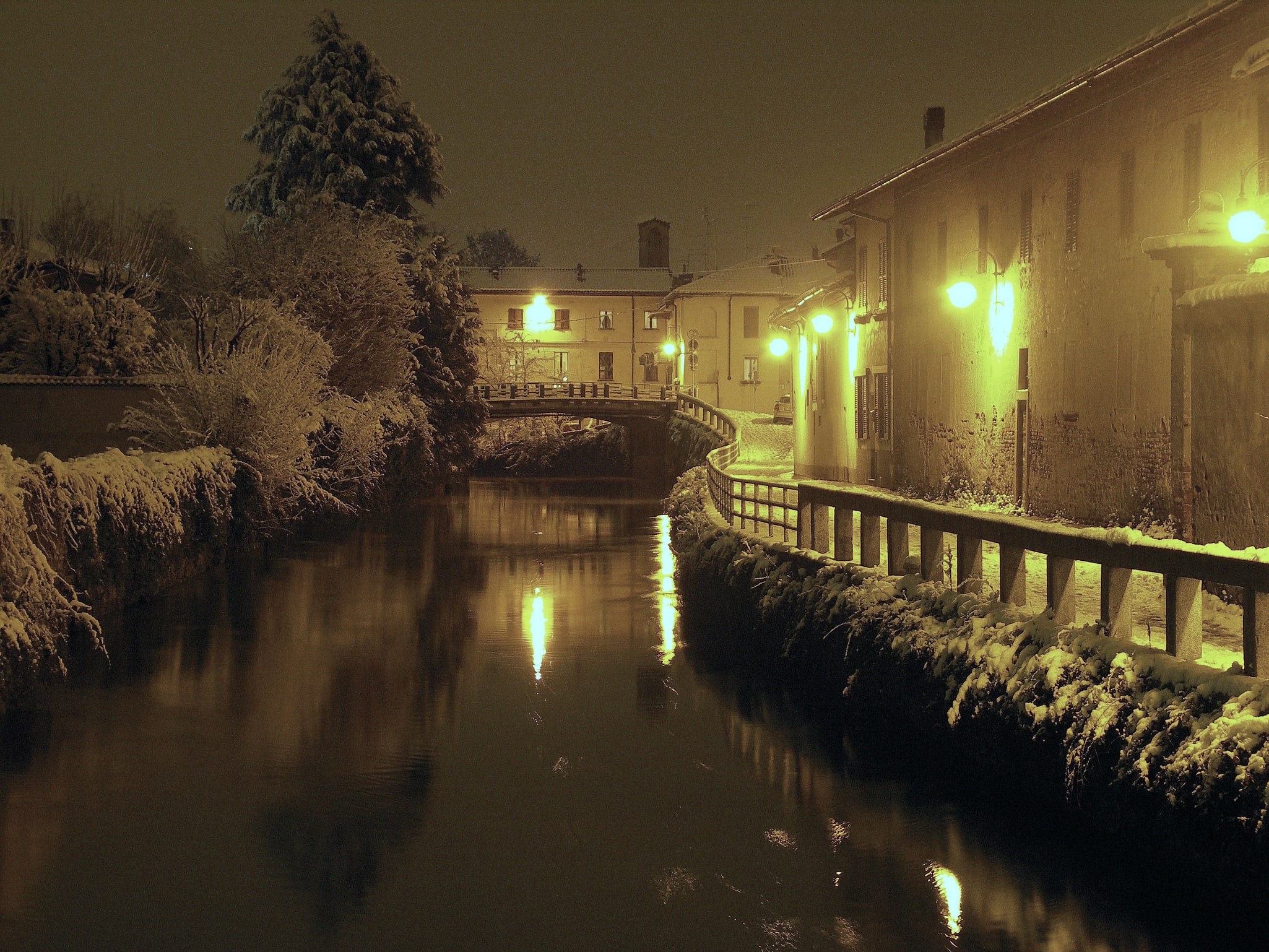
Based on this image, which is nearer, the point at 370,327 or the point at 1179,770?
the point at 1179,770

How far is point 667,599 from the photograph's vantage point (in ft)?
80.9

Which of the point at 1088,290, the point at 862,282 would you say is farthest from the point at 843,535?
the point at 862,282

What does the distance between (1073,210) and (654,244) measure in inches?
2867

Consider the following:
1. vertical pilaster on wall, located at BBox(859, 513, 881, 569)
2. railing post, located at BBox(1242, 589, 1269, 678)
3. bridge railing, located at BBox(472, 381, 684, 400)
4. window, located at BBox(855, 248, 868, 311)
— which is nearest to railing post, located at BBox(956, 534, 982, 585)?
vertical pilaster on wall, located at BBox(859, 513, 881, 569)

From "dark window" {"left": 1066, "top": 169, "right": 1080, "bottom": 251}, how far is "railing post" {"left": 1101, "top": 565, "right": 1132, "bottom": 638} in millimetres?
12130

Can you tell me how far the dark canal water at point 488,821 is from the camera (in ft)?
28.0

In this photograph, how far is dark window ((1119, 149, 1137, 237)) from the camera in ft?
61.3

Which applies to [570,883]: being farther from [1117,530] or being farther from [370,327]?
[370,327]

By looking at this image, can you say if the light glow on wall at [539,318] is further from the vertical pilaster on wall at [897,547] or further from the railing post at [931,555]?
the railing post at [931,555]

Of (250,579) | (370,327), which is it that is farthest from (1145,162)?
(370,327)

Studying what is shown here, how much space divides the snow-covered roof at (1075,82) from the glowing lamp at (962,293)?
8.64 ft

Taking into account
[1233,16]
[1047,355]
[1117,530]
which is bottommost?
[1117,530]

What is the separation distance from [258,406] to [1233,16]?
804 inches

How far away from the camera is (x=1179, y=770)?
768cm
